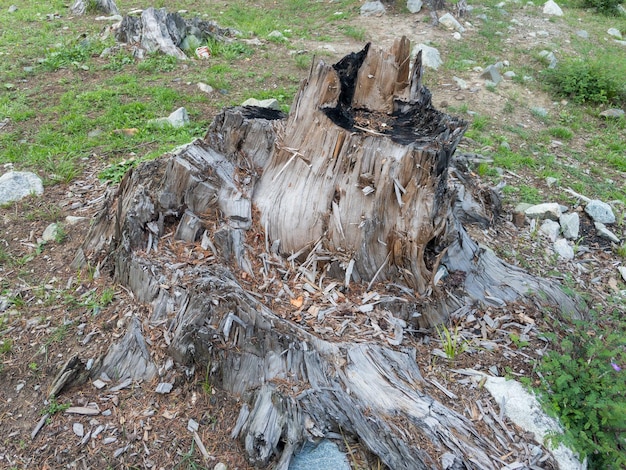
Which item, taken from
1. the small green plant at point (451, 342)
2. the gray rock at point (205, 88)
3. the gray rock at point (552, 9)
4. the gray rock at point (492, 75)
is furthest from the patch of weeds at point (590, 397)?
the gray rock at point (552, 9)

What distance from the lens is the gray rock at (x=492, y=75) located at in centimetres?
943

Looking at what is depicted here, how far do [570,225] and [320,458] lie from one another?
13.8ft

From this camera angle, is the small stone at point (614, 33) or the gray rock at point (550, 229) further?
the small stone at point (614, 33)

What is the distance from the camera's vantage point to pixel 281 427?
267 centimetres

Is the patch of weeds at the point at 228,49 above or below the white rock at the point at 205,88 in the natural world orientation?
above

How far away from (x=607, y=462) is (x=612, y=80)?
8670 millimetres

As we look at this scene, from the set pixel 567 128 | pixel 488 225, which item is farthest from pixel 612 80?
pixel 488 225

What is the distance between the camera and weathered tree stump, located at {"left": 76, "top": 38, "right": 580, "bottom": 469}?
2.74 metres

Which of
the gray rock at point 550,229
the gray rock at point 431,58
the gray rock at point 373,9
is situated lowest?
the gray rock at point 550,229

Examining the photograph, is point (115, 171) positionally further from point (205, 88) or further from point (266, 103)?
point (205, 88)

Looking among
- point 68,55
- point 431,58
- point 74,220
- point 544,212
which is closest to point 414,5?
point 431,58

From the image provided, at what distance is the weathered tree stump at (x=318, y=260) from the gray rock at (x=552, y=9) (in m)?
12.3

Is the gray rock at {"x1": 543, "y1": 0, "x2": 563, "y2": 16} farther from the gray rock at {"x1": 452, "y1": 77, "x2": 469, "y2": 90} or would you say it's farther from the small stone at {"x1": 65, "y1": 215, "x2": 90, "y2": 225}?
the small stone at {"x1": 65, "y1": 215, "x2": 90, "y2": 225}

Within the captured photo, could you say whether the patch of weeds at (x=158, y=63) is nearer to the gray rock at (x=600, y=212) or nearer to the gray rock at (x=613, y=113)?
the gray rock at (x=600, y=212)
